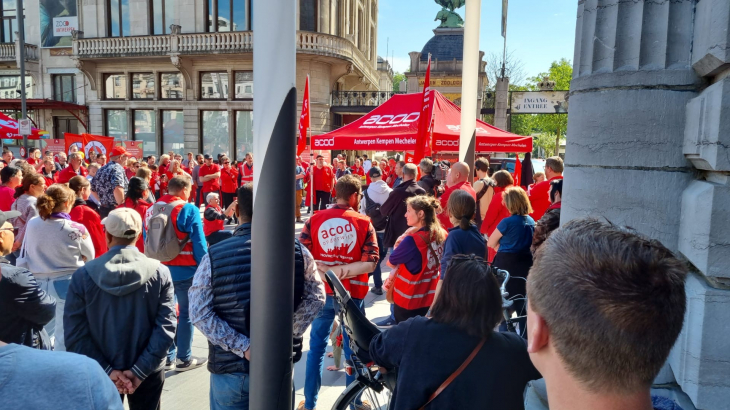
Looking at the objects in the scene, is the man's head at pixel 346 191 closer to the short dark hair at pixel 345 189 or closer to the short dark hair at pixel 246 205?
the short dark hair at pixel 345 189

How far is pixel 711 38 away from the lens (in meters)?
1.97

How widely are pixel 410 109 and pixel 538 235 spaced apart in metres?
5.81

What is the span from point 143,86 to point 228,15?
19.7ft

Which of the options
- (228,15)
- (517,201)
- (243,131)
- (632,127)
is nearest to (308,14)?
(228,15)

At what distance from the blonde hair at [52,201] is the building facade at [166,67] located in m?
19.9

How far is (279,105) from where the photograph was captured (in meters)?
1.92

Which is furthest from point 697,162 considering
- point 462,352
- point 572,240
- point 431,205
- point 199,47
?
point 199,47

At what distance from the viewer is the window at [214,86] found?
25.1 m

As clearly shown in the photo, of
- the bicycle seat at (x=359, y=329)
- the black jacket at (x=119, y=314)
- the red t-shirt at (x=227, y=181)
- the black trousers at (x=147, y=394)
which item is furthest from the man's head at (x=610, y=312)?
the red t-shirt at (x=227, y=181)

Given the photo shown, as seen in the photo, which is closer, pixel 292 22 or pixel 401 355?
pixel 292 22

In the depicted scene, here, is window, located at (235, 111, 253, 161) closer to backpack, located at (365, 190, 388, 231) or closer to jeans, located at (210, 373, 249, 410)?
backpack, located at (365, 190, 388, 231)

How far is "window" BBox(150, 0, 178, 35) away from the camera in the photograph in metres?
25.0

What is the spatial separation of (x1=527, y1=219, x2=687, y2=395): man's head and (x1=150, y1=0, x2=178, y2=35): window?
27597mm

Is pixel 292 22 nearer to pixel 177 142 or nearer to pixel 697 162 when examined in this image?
pixel 697 162
